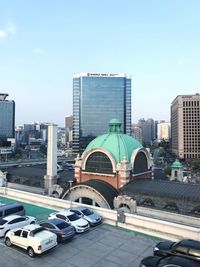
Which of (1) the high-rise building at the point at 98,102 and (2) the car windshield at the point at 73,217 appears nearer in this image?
(2) the car windshield at the point at 73,217

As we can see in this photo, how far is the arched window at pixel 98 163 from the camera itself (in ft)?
126

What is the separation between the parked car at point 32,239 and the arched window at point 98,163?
70.7 ft

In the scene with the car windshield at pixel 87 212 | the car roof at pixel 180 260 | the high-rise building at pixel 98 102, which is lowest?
the car windshield at pixel 87 212

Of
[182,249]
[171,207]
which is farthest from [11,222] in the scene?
[171,207]

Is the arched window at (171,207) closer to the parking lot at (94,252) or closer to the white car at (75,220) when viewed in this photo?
the parking lot at (94,252)

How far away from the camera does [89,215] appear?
21672mm

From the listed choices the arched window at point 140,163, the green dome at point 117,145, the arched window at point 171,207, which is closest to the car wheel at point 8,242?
the arched window at point 171,207

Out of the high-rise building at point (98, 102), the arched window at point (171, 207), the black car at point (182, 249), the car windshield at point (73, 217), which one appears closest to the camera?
the black car at point (182, 249)

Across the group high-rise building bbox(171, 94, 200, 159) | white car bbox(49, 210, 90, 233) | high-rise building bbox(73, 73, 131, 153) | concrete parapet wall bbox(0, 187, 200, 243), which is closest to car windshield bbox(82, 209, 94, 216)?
concrete parapet wall bbox(0, 187, 200, 243)

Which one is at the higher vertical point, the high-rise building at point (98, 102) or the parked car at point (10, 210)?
the high-rise building at point (98, 102)

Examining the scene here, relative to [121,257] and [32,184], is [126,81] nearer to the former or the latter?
[32,184]

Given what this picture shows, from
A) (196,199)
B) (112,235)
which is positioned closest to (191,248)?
(112,235)

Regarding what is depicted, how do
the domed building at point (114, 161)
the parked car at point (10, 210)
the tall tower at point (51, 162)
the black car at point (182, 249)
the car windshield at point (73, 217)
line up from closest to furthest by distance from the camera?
the black car at point (182, 249)
the car windshield at point (73, 217)
the parked car at point (10, 210)
the domed building at point (114, 161)
the tall tower at point (51, 162)

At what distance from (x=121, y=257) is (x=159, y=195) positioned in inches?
651
